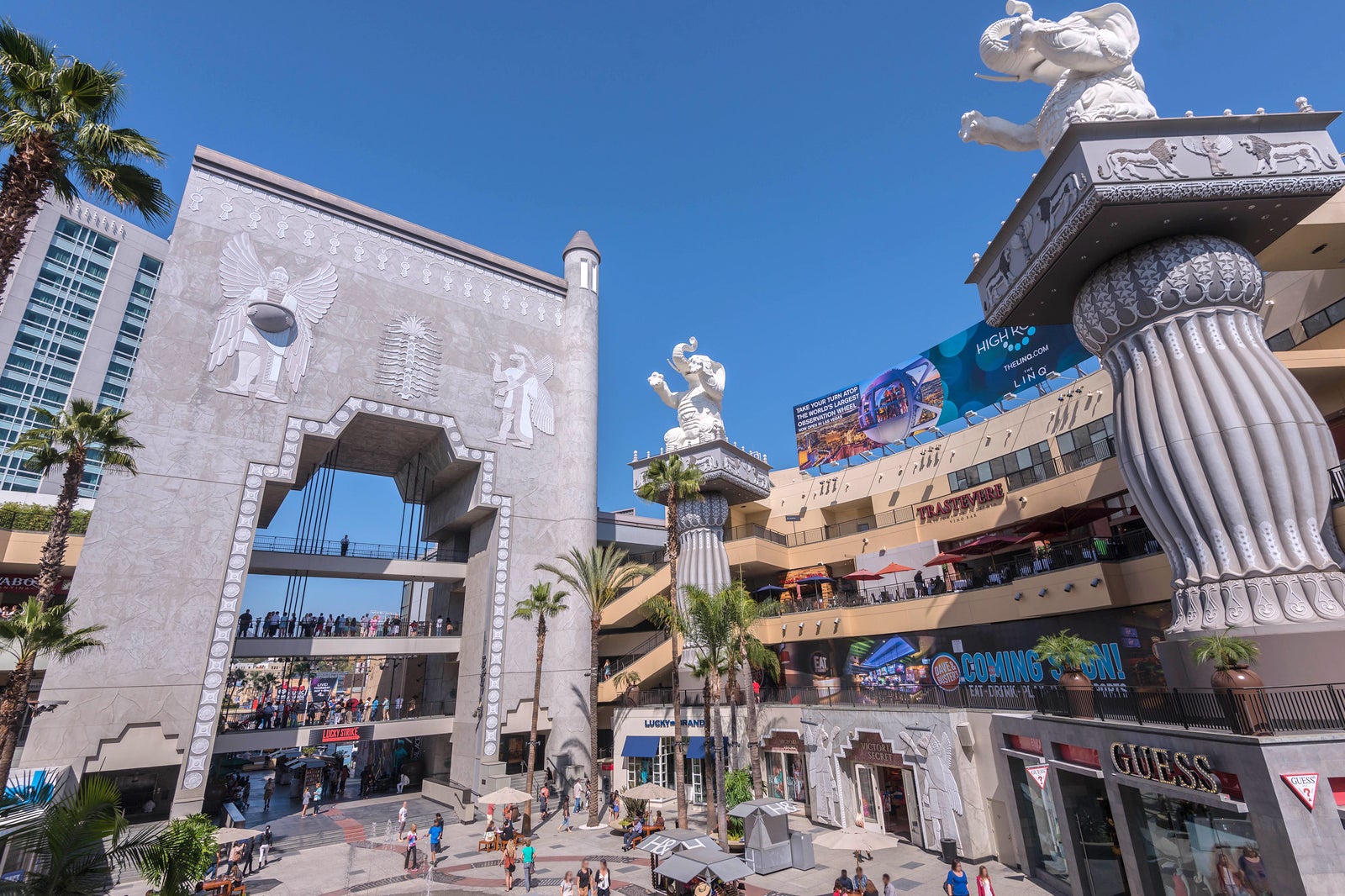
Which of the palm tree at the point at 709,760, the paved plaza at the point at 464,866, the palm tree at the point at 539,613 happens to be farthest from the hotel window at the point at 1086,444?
the palm tree at the point at 539,613

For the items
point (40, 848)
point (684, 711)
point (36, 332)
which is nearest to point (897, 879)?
point (684, 711)

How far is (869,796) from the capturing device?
23.5 metres

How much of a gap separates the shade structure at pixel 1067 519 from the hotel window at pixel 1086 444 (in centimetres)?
226

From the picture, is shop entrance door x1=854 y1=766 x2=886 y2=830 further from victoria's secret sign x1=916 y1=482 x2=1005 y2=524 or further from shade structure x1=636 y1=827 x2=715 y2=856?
victoria's secret sign x1=916 y1=482 x2=1005 y2=524

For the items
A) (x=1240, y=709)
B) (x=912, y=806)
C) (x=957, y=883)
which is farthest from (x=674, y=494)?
(x=1240, y=709)

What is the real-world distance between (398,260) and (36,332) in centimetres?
6140

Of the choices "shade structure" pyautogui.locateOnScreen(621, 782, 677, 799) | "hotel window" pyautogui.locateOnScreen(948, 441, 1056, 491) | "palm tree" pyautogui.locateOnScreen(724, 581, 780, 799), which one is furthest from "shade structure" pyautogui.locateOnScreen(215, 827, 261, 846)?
"hotel window" pyautogui.locateOnScreen(948, 441, 1056, 491)

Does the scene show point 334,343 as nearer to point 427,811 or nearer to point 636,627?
point 427,811

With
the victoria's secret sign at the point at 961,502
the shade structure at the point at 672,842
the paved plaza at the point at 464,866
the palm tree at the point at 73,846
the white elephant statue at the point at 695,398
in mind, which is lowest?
the paved plaza at the point at 464,866

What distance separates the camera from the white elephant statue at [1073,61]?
1805 cm

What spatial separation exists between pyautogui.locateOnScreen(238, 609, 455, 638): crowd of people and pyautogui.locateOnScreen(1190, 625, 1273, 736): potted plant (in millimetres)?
31136

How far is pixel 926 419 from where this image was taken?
129 feet

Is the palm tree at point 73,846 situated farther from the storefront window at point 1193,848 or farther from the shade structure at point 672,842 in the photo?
the storefront window at point 1193,848

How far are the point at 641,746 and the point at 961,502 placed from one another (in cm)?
1991
